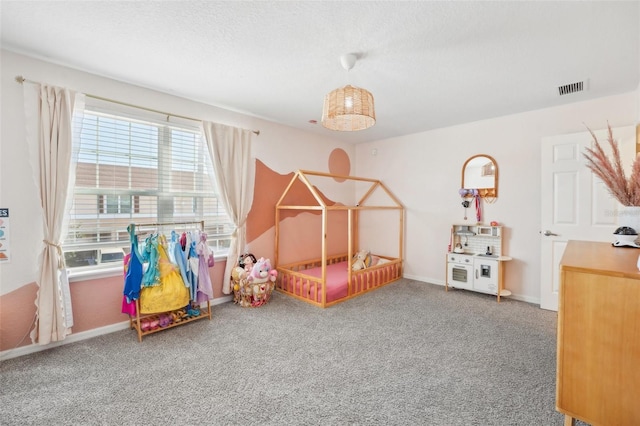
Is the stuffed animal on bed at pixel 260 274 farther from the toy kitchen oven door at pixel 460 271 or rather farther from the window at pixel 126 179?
the toy kitchen oven door at pixel 460 271

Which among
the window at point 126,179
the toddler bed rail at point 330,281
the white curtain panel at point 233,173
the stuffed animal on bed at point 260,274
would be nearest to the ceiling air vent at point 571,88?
the toddler bed rail at point 330,281

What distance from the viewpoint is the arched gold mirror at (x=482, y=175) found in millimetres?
3820

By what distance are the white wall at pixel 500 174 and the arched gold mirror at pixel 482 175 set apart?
0.22ft

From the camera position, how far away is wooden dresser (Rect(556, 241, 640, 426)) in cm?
114

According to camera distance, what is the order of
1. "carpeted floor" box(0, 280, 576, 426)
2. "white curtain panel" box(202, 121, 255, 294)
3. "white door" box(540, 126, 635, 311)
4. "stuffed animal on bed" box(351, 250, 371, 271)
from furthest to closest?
"stuffed animal on bed" box(351, 250, 371, 271) < "white curtain panel" box(202, 121, 255, 294) < "white door" box(540, 126, 635, 311) < "carpeted floor" box(0, 280, 576, 426)

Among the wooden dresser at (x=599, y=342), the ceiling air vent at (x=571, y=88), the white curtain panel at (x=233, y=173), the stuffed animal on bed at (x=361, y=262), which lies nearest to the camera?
the wooden dresser at (x=599, y=342)

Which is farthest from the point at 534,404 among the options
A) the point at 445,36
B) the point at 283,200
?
the point at 283,200

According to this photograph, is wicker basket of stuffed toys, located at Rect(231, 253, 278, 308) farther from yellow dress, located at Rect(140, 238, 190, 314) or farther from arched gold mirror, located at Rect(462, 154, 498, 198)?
arched gold mirror, located at Rect(462, 154, 498, 198)

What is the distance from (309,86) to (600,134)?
3.06 m

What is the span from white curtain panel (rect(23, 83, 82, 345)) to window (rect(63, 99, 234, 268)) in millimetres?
124

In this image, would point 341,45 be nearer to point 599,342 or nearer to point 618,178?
point 618,178

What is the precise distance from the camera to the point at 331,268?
14.9 ft

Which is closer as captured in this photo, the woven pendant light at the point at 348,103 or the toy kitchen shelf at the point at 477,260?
the woven pendant light at the point at 348,103

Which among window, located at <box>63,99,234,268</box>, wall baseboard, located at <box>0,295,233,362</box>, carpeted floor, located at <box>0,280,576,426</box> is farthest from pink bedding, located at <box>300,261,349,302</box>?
wall baseboard, located at <box>0,295,233,362</box>
